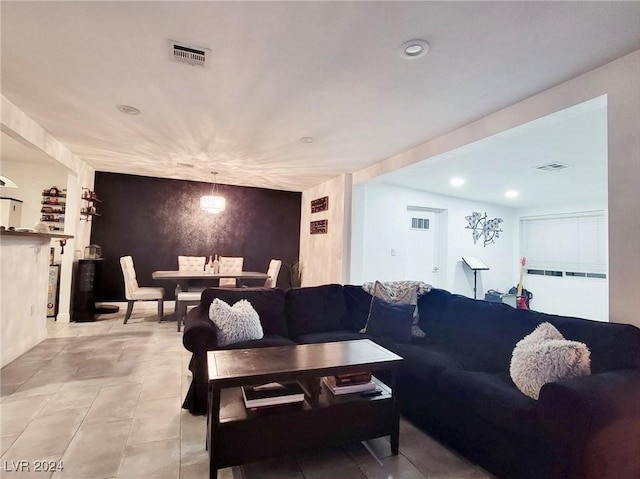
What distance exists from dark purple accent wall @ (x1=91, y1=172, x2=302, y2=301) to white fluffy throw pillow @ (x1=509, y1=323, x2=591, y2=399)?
18.4ft

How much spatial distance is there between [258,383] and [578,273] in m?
6.43

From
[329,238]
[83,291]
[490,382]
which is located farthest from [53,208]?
[490,382]

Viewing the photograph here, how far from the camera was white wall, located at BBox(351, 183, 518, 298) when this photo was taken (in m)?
5.29

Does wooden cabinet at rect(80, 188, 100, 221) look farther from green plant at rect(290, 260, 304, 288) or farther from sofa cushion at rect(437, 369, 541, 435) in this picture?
sofa cushion at rect(437, 369, 541, 435)

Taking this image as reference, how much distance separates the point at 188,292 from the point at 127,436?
3052mm

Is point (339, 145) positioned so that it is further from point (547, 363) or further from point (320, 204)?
point (547, 363)

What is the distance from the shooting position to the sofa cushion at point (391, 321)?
286 cm

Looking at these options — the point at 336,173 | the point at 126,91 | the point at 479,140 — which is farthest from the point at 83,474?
the point at 336,173

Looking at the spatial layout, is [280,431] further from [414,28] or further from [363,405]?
[414,28]

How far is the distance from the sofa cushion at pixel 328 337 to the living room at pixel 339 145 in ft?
6.02

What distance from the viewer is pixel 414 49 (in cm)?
199

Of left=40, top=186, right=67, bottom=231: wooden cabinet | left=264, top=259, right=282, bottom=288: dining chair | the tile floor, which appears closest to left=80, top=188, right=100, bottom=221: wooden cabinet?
left=40, top=186, right=67, bottom=231: wooden cabinet

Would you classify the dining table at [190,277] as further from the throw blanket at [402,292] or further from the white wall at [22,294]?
the throw blanket at [402,292]

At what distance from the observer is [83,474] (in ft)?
5.64
